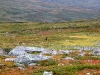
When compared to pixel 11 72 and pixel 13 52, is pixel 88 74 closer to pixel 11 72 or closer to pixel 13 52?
pixel 11 72

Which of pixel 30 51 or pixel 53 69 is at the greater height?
pixel 53 69

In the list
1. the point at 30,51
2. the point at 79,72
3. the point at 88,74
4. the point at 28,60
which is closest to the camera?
the point at 88,74

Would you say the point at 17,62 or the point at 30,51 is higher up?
the point at 17,62

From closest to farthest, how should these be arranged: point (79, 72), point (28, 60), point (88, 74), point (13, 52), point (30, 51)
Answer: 1. point (88, 74)
2. point (79, 72)
3. point (28, 60)
4. point (13, 52)
5. point (30, 51)

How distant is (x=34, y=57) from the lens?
31359mm

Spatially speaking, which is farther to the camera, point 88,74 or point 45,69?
point 45,69

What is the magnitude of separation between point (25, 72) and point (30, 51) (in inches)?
803

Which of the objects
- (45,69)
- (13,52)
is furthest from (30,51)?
(45,69)

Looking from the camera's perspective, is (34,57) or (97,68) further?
(34,57)

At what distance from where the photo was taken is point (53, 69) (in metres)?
26.7

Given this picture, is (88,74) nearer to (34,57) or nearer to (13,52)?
(34,57)

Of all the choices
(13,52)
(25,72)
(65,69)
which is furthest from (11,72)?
(13,52)

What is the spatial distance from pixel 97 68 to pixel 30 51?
20084mm

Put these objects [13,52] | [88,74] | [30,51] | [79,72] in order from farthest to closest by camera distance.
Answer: [30,51], [13,52], [79,72], [88,74]
